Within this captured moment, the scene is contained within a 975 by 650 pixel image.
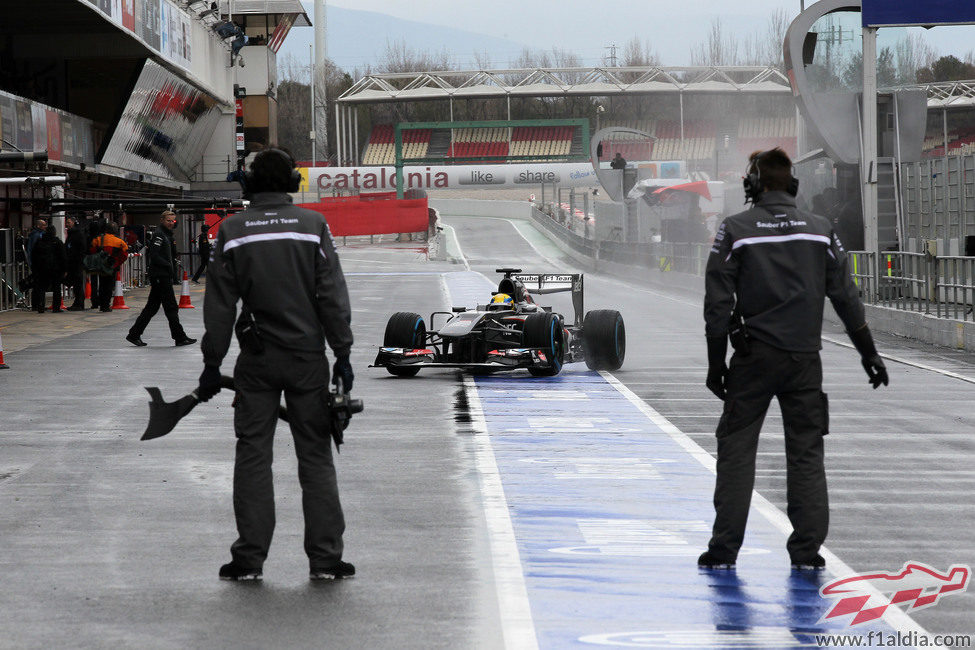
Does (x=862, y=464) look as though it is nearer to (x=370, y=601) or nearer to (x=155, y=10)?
(x=370, y=601)

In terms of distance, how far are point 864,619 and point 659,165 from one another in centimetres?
7461

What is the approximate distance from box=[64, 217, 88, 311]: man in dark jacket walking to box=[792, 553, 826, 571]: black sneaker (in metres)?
24.3

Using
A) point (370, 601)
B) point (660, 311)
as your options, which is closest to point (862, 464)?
point (370, 601)

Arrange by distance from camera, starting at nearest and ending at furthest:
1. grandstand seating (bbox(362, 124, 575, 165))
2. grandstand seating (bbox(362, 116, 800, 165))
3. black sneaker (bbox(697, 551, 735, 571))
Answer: black sneaker (bbox(697, 551, 735, 571)), grandstand seating (bbox(362, 116, 800, 165)), grandstand seating (bbox(362, 124, 575, 165))

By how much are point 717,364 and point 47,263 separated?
2340 cm

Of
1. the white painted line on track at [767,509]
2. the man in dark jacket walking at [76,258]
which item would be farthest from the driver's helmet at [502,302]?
the man in dark jacket walking at [76,258]

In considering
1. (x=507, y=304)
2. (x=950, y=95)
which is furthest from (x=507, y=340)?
(x=950, y=95)

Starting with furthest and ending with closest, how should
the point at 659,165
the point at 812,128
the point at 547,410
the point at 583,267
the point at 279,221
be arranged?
the point at 659,165, the point at 583,267, the point at 812,128, the point at 547,410, the point at 279,221

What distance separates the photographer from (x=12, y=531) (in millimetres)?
7438

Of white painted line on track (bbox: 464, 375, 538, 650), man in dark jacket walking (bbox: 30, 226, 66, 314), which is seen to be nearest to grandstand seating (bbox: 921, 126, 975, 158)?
man in dark jacket walking (bbox: 30, 226, 66, 314)

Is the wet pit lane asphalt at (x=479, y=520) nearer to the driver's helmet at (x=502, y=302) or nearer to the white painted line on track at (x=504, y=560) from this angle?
the white painted line on track at (x=504, y=560)

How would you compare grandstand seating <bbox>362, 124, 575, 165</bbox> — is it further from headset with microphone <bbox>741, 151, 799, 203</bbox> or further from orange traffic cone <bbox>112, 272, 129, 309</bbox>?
headset with microphone <bbox>741, 151, 799, 203</bbox>

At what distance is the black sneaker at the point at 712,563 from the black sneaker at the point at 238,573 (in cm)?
199

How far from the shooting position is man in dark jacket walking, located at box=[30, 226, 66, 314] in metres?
27.5
